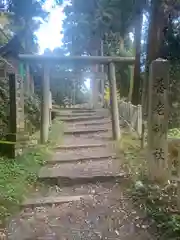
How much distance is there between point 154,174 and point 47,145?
4.71m

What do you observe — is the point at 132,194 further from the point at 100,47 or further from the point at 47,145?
the point at 100,47

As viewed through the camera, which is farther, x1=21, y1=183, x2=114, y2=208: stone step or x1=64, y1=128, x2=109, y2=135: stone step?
x1=64, y1=128, x2=109, y2=135: stone step

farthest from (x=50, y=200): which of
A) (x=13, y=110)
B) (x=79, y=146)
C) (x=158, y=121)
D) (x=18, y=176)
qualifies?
(x=79, y=146)

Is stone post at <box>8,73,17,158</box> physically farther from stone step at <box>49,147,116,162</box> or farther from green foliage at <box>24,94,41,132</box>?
green foliage at <box>24,94,41,132</box>

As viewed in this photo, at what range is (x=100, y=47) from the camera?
2238cm

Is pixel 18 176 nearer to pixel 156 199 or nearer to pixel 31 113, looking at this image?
pixel 156 199

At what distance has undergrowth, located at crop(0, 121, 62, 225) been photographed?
16.0ft

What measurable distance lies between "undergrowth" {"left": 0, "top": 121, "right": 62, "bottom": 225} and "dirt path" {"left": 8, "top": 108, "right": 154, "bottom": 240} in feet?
0.56

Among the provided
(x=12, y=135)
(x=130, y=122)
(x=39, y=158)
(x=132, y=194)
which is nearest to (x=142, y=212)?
(x=132, y=194)

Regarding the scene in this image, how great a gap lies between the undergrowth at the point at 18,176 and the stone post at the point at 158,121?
2376 millimetres

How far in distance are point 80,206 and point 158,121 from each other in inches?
81.1

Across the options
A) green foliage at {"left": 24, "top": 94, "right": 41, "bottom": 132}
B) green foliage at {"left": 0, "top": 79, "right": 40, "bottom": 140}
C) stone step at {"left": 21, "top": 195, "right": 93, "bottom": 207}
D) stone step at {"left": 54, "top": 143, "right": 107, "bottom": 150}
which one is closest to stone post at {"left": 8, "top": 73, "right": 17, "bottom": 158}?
green foliage at {"left": 0, "top": 79, "right": 40, "bottom": 140}

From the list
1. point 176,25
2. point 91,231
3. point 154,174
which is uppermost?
point 176,25

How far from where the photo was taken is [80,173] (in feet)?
21.5
